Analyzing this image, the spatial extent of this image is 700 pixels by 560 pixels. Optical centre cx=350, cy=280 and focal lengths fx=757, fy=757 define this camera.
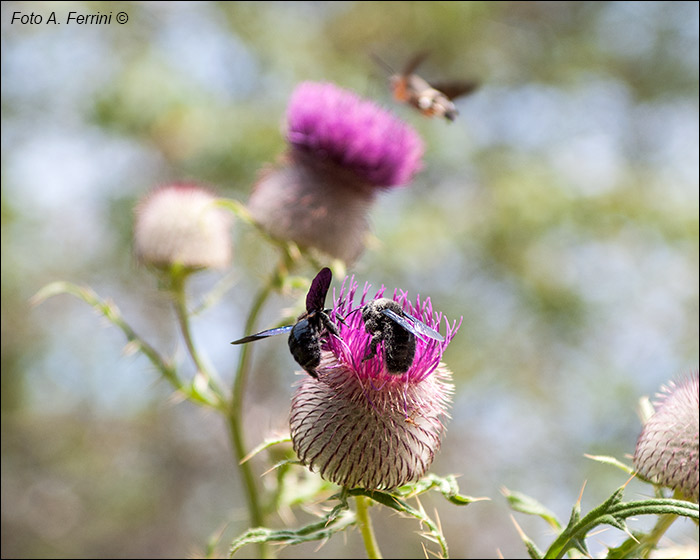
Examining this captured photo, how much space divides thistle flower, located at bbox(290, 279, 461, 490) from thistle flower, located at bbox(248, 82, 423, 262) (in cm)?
179

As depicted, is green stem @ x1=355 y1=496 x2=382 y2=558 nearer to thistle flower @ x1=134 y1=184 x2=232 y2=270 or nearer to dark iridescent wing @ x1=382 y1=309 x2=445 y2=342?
dark iridescent wing @ x1=382 y1=309 x2=445 y2=342

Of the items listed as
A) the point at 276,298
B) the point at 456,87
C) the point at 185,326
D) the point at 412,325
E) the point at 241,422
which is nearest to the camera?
the point at 412,325

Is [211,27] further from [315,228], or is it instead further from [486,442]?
[315,228]

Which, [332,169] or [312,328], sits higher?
[332,169]

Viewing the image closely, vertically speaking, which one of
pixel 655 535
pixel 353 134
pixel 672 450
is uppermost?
pixel 353 134

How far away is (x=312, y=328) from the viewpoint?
183cm

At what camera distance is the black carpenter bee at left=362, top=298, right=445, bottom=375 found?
1828 millimetres

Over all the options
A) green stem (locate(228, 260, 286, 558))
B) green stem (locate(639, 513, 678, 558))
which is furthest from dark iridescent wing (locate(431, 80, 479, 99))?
green stem (locate(639, 513, 678, 558))

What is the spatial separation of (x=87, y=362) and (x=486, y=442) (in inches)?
277

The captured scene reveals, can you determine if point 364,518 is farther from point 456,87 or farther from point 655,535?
point 456,87

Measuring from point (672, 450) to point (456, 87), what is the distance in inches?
99.7

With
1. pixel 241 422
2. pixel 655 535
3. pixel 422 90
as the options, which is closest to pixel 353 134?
pixel 422 90

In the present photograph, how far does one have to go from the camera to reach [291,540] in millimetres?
1774

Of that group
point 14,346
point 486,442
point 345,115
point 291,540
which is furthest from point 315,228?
point 486,442
